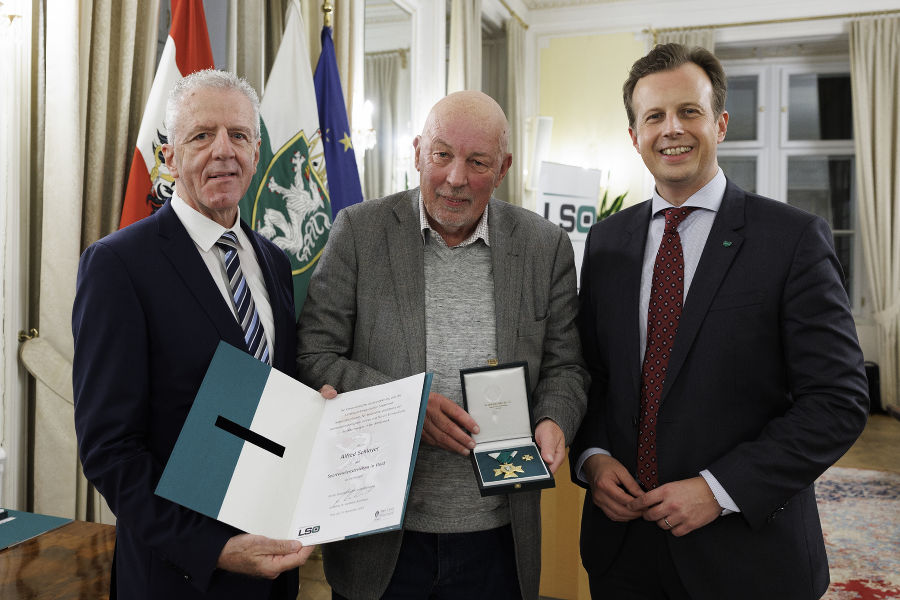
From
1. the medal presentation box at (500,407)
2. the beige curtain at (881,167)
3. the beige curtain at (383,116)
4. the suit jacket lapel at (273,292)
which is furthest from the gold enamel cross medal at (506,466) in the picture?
the beige curtain at (881,167)

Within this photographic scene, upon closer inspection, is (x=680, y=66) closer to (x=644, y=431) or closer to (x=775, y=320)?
(x=775, y=320)

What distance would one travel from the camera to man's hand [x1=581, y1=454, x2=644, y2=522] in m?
1.53

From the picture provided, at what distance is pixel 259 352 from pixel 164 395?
20cm

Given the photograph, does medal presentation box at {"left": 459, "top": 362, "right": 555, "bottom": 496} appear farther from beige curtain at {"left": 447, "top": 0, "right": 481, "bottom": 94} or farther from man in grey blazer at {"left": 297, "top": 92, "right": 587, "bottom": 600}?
beige curtain at {"left": 447, "top": 0, "right": 481, "bottom": 94}

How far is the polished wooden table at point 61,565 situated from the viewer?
1.44m

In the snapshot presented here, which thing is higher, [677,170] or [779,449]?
[677,170]

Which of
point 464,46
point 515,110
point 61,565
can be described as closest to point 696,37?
point 515,110

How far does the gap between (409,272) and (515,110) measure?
242 inches

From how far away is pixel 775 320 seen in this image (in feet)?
4.87

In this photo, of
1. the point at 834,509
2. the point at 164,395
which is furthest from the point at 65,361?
the point at 834,509

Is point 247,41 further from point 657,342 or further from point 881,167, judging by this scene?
point 881,167

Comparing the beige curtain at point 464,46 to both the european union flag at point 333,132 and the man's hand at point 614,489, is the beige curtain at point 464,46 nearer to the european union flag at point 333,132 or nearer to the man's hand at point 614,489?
the european union flag at point 333,132

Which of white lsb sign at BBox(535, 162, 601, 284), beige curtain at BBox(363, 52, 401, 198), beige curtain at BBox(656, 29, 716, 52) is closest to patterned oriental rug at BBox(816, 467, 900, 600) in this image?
white lsb sign at BBox(535, 162, 601, 284)

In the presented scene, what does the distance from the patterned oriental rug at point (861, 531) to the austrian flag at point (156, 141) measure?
10.8ft
